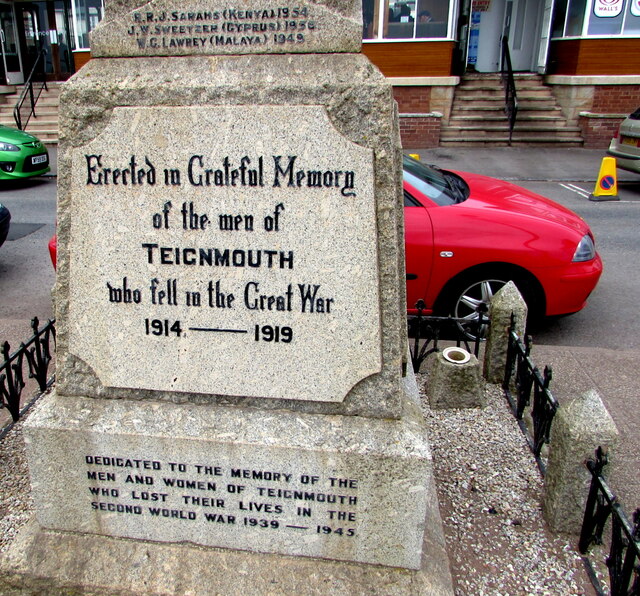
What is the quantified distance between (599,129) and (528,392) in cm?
1506

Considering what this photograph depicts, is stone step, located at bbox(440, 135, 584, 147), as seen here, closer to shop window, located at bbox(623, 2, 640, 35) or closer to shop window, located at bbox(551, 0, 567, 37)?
shop window, located at bbox(623, 2, 640, 35)

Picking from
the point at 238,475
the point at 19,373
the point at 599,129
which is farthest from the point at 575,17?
the point at 238,475

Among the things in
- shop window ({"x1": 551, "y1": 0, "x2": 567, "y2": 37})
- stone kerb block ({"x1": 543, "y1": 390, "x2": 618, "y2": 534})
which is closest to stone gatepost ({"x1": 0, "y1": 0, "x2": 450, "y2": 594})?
stone kerb block ({"x1": 543, "y1": 390, "x2": 618, "y2": 534})

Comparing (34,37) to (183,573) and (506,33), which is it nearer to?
(506,33)

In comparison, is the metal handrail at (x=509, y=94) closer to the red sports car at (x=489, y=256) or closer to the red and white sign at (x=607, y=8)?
the red and white sign at (x=607, y=8)

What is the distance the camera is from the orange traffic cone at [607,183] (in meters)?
11.3

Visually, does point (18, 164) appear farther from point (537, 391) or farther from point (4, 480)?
point (537, 391)

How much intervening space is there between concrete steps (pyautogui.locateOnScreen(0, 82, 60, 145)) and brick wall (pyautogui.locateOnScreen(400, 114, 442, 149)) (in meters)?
9.58

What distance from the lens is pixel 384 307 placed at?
2.38m

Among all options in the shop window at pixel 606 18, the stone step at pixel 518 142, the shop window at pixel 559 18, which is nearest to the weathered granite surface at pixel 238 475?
the stone step at pixel 518 142

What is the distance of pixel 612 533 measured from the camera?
2.63 meters

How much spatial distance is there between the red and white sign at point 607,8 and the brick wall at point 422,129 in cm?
504

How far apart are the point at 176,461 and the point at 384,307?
1.08m

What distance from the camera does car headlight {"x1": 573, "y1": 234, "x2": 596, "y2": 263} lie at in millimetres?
5363
